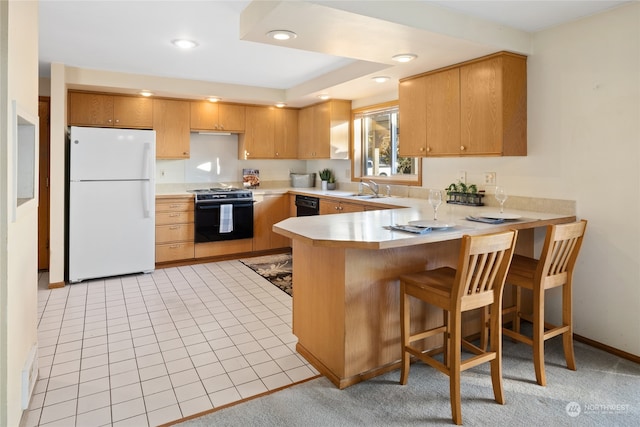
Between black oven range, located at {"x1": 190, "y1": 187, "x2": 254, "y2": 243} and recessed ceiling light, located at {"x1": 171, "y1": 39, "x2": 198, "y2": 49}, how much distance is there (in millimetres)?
2021

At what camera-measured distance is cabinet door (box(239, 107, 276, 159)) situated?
229 inches

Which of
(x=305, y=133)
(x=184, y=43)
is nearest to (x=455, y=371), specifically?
(x=184, y=43)

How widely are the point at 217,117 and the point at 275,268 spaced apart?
221 cm

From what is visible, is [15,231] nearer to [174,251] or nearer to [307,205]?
[174,251]

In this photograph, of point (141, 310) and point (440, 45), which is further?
point (141, 310)

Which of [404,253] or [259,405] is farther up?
[404,253]

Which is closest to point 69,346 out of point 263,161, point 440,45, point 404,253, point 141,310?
point 141,310

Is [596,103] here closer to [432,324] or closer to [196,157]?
[432,324]

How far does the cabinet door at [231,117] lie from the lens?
220 inches

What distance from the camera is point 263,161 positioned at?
6281mm

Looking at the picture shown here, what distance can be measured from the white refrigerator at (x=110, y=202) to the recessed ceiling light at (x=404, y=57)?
2.85 m

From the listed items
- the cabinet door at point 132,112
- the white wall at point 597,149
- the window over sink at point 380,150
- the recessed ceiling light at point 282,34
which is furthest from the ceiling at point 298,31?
the window over sink at point 380,150

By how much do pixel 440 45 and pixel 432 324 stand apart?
1.91 metres

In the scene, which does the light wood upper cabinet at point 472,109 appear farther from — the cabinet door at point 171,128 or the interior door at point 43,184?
the interior door at point 43,184
